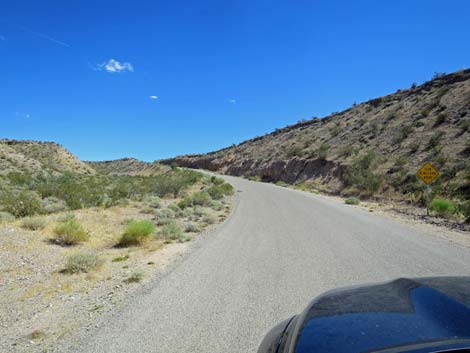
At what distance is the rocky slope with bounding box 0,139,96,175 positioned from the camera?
52112mm

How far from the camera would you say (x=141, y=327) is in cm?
441

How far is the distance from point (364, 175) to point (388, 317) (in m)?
28.8

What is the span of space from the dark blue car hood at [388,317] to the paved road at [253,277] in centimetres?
171

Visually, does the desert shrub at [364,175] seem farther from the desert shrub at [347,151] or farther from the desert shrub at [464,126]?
the desert shrub at [464,126]

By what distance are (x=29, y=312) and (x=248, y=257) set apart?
440 cm

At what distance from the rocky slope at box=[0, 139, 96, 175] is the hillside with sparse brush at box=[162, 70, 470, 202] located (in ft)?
120

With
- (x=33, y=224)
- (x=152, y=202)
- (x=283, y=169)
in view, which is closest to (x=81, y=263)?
(x=33, y=224)

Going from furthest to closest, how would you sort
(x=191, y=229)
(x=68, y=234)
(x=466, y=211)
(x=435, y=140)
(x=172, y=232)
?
(x=435, y=140) < (x=466, y=211) < (x=191, y=229) < (x=172, y=232) < (x=68, y=234)

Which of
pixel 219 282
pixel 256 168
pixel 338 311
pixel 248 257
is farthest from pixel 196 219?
pixel 256 168

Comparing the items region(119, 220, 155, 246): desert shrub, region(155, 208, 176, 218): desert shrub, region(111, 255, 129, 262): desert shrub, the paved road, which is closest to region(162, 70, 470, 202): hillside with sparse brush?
the paved road

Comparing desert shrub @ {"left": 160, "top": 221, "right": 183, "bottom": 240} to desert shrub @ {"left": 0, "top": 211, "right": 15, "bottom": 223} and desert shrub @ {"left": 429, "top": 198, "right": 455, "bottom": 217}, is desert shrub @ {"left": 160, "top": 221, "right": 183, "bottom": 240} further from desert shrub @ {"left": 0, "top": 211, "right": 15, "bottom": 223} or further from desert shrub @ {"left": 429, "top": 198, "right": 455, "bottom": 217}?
desert shrub @ {"left": 429, "top": 198, "right": 455, "bottom": 217}

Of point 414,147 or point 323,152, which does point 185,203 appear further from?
point 323,152

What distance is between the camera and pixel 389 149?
33219 mm

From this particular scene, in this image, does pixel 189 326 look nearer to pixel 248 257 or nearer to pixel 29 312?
pixel 29 312
